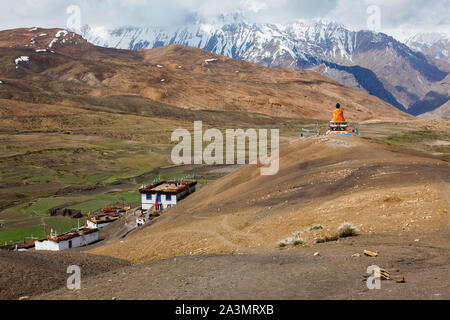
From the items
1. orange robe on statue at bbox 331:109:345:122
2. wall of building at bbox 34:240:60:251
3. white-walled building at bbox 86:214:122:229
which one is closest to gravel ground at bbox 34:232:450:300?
orange robe on statue at bbox 331:109:345:122

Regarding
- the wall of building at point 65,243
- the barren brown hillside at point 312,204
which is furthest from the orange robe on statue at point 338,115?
the wall of building at point 65,243

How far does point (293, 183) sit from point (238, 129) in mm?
97590

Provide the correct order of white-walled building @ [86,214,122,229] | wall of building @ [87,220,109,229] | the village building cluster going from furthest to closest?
white-walled building @ [86,214,122,229] → wall of building @ [87,220,109,229] → the village building cluster

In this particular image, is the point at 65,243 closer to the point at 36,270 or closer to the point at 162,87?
the point at 36,270

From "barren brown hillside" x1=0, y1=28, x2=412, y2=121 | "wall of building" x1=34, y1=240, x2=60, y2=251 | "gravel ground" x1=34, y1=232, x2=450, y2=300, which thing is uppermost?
"barren brown hillside" x1=0, y1=28, x2=412, y2=121

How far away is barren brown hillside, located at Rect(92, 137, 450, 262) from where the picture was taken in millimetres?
13945

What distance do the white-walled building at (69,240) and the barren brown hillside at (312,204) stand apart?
11.9m

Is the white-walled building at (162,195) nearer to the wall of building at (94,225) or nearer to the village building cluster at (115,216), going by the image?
the village building cluster at (115,216)

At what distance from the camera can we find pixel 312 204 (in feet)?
59.1

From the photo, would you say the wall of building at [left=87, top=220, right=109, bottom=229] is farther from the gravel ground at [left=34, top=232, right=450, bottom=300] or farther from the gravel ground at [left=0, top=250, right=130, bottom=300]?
the gravel ground at [left=34, top=232, right=450, bottom=300]

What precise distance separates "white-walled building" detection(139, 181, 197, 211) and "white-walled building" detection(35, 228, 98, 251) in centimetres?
588

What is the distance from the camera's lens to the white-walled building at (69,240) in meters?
32.7

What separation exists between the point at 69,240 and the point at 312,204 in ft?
79.1
